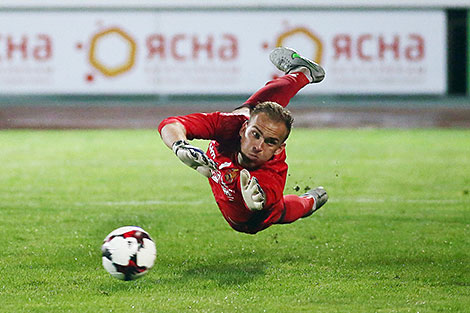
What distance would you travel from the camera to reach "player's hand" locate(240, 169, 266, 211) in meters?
5.14

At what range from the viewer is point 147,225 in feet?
23.5

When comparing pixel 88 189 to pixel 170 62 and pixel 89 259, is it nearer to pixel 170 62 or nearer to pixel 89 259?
pixel 89 259

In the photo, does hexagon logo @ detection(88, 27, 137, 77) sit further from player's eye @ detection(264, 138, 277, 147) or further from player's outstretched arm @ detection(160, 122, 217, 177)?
player's outstretched arm @ detection(160, 122, 217, 177)

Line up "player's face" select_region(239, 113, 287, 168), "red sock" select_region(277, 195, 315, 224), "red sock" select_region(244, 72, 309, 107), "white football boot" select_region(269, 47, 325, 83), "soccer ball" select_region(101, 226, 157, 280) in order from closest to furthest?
"soccer ball" select_region(101, 226, 157, 280), "player's face" select_region(239, 113, 287, 168), "red sock" select_region(277, 195, 315, 224), "red sock" select_region(244, 72, 309, 107), "white football boot" select_region(269, 47, 325, 83)

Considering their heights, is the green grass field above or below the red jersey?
below

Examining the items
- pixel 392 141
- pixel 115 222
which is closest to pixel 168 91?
pixel 392 141

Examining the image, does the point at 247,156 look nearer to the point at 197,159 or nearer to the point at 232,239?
the point at 197,159

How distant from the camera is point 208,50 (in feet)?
63.1

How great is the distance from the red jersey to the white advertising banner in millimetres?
13448

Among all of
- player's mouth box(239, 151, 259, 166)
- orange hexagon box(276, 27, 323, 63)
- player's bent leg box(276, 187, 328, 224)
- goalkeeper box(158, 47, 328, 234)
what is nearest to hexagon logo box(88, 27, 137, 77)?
orange hexagon box(276, 27, 323, 63)

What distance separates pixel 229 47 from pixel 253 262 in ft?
46.0

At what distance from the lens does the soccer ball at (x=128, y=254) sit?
16.2 ft

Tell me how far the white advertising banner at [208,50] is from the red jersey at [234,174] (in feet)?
44.1

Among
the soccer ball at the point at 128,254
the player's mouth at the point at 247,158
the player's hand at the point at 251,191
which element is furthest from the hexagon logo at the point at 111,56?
the player's hand at the point at 251,191
